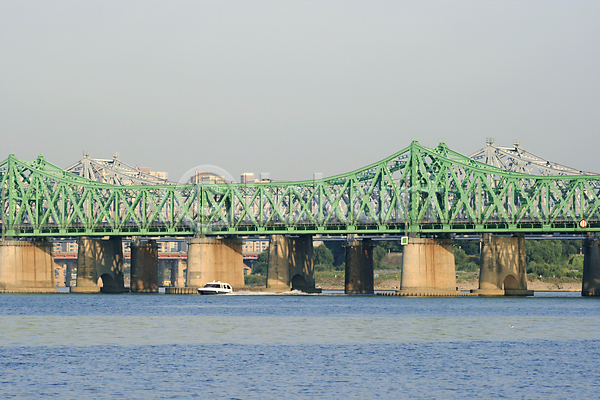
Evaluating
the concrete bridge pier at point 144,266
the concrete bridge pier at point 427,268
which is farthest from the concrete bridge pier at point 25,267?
the concrete bridge pier at point 427,268

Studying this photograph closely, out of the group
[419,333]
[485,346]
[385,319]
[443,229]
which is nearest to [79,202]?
[443,229]

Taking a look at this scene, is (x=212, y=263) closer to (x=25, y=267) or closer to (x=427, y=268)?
(x=25, y=267)

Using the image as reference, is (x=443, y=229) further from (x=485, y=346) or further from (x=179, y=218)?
(x=485, y=346)

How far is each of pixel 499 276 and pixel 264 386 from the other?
92.2 metres

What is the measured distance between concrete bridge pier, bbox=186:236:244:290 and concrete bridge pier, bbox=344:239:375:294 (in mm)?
17530

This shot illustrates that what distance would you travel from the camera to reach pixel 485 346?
6756 centimetres

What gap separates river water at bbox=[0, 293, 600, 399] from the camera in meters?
47.8

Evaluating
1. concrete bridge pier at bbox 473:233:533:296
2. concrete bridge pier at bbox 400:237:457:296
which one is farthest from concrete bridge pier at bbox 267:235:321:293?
concrete bridge pier at bbox 473:233:533:296

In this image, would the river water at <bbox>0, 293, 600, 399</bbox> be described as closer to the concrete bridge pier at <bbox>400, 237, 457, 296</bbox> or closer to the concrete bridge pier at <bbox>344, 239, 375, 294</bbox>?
the concrete bridge pier at <bbox>400, 237, 457, 296</bbox>

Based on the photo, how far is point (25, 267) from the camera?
160500 mm

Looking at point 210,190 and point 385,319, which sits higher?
point 210,190

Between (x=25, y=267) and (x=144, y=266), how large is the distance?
20.1 m

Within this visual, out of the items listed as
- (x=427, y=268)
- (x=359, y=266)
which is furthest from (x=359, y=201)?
(x=427, y=268)

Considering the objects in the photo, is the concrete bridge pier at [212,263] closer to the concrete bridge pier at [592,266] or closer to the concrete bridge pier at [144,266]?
the concrete bridge pier at [144,266]
